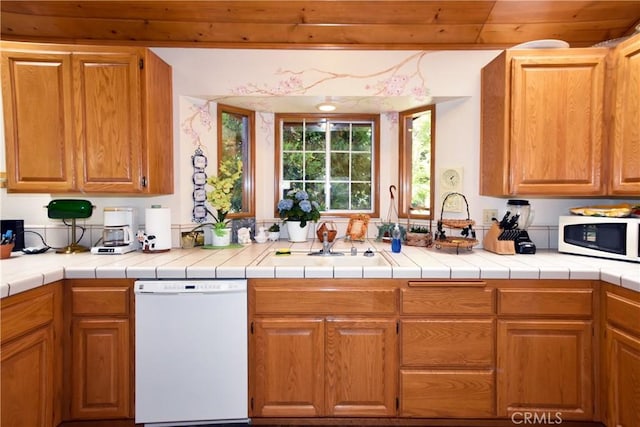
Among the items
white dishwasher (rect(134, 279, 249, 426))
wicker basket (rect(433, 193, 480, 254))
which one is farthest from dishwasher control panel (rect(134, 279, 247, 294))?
wicker basket (rect(433, 193, 480, 254))

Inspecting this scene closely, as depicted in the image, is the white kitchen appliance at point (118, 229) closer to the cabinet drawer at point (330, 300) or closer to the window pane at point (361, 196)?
the cabinet drawer at point (330, 300)

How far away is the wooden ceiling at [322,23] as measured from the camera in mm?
2027

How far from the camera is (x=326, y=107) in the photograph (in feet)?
8.32

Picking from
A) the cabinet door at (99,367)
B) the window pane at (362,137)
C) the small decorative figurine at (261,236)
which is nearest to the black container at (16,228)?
the cabinet door at (99,367)

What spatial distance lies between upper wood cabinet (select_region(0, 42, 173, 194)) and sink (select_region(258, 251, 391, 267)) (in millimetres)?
893

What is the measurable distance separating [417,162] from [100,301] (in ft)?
7.27

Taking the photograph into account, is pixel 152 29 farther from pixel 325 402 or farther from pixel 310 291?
pixel 325 402

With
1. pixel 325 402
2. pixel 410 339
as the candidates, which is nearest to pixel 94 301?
pixel 325 402

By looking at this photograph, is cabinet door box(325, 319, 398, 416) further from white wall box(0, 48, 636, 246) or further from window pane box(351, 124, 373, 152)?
window pane box(351, 124, 373, 152)

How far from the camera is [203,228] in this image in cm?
242

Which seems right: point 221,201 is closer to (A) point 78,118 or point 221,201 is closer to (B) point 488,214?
(A) point 78,118

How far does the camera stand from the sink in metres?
2.00

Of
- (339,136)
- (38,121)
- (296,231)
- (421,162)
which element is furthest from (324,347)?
(38,121)

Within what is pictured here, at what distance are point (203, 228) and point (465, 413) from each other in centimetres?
193
